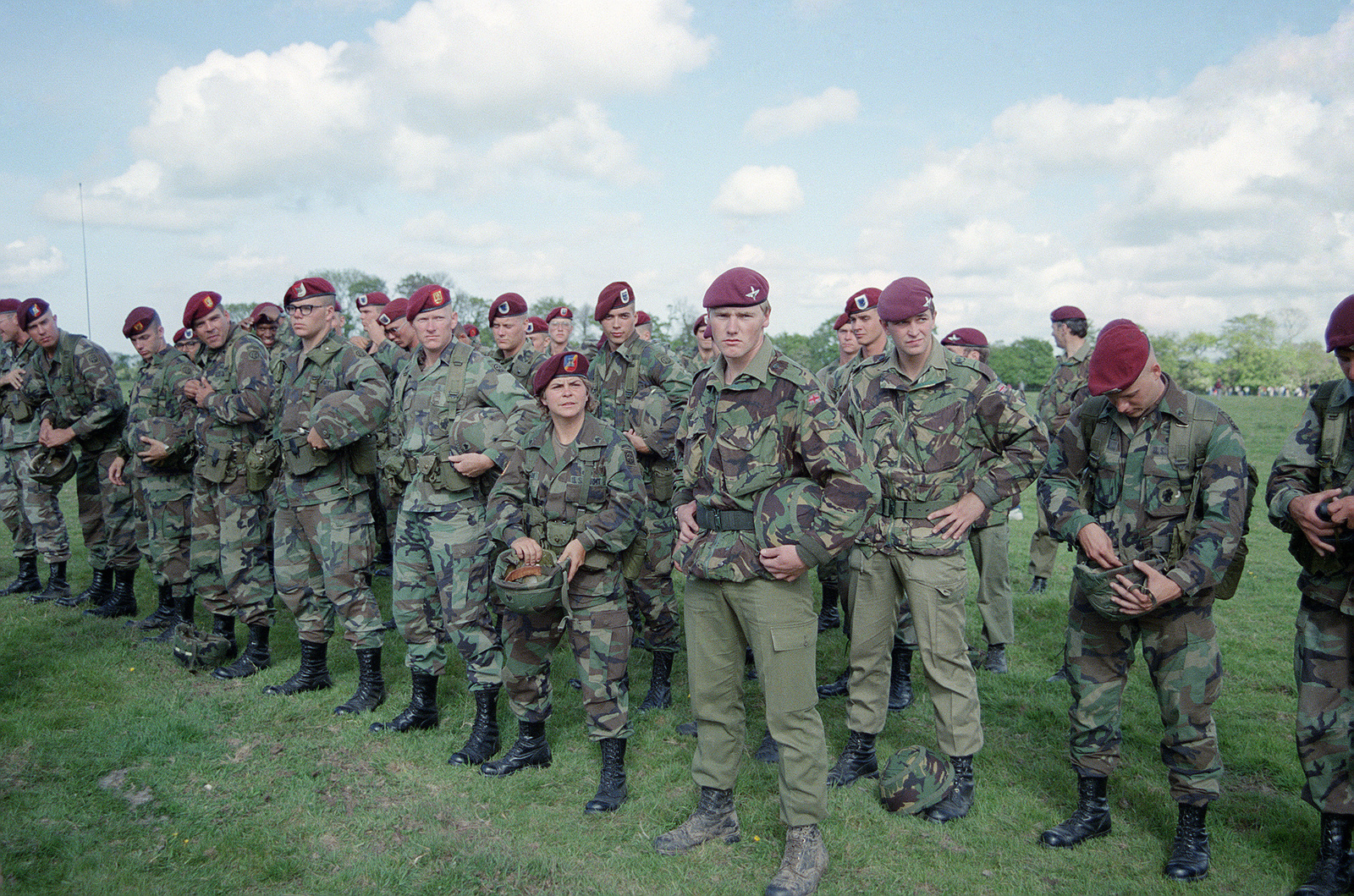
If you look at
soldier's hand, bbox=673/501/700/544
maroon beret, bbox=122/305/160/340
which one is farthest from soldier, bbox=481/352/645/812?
maroon beret, bbox=122/305/160/340

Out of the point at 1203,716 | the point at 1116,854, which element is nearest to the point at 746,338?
the point at 1203,716

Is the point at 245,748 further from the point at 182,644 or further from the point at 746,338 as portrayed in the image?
the point at 746,338

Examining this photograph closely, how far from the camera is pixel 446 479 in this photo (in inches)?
208

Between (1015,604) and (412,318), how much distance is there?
6.19 metres

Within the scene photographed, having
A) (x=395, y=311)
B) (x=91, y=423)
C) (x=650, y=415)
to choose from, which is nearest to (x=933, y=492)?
(x=650, y=415)

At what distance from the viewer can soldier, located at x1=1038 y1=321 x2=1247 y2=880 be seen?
12.4 feet

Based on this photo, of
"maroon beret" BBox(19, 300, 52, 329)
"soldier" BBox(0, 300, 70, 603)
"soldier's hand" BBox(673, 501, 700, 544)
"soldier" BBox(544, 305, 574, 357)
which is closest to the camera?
"soldier's hand" BBox(673, 501, 700, 544)

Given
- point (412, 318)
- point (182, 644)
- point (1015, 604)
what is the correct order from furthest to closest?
point (1015, 604) < point (182, 644) < point (412, 318)

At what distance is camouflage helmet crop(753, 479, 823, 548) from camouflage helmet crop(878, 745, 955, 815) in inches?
65.4

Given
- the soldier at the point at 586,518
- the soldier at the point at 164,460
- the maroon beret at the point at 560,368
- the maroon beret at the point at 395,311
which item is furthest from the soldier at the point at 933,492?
the soldier at the point at 164,460

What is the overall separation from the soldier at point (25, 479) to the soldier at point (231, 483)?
9.36ft

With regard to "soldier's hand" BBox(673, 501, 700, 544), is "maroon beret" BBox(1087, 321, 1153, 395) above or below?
above

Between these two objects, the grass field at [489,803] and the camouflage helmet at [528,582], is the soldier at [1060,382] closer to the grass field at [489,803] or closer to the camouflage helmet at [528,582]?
the grass field at [489,803]

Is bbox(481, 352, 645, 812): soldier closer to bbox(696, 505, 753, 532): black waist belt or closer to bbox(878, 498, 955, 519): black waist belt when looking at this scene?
bbox(696, 505, 753, 532): black waist belt
